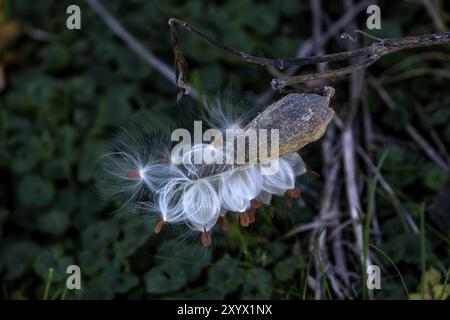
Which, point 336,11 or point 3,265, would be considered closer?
point 3,265

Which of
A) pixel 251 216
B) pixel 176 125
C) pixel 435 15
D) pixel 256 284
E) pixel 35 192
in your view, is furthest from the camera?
pixel 435 15

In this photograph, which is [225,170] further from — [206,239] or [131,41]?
[131,41]

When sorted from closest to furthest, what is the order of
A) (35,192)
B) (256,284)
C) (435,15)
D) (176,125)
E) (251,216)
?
1. (251,216)
2. (176,125)
3. (256,284)
4. (35,192)
5. (435,15)

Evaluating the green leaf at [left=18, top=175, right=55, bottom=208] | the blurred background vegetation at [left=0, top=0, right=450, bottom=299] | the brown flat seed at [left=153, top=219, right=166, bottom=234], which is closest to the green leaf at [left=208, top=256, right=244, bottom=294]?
the blurred background vegetation at [left=0, top=0, right=450, bottom=299]

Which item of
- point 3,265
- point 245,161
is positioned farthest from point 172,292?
point 245,161

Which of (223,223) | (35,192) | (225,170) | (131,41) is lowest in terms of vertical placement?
(223,223)

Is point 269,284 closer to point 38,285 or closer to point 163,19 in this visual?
point 38,285

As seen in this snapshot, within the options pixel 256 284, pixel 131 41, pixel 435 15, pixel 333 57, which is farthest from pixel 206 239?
pixel 435 15

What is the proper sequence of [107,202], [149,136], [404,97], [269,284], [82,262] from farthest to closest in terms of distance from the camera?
[404,97], [107,202], [82,262], [269,284], [149,136]
